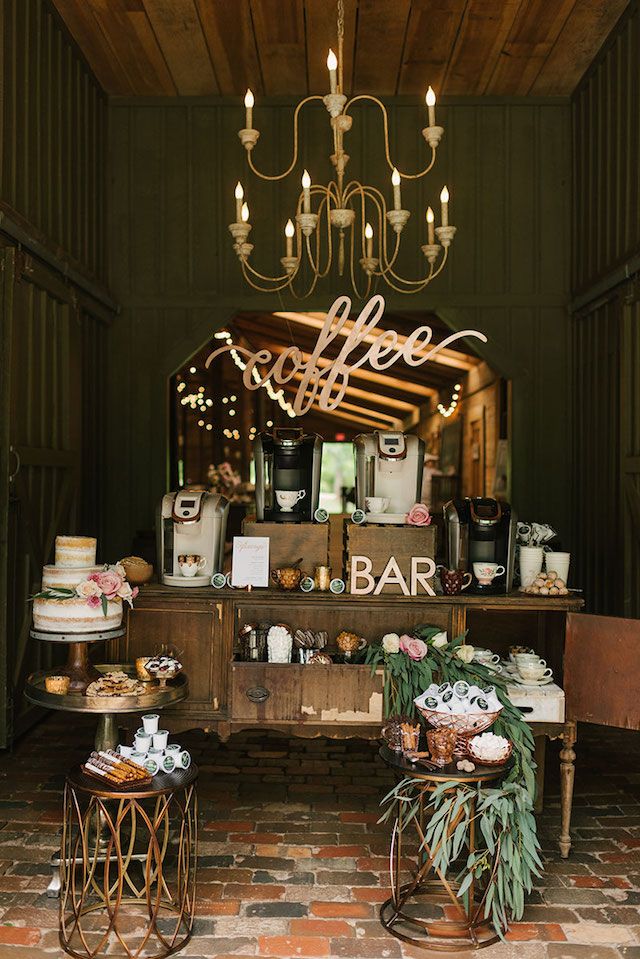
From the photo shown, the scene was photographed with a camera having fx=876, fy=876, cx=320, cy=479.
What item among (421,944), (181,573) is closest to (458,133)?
(181,573)

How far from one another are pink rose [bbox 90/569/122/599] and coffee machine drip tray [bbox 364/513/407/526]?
49.1 inches

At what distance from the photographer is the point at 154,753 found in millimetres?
3057

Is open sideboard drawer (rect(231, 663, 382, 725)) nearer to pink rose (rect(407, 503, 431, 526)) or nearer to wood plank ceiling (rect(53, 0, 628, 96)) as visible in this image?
pink rose (rect(407, 503, 431, 526))

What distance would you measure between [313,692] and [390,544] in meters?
0.76

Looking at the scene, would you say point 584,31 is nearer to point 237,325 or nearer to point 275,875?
point 275,875

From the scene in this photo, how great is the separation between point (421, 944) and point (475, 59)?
229 inches

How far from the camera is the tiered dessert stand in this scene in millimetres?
3207

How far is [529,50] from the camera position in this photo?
625cm

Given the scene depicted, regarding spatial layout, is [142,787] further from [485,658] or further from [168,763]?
[485,658]

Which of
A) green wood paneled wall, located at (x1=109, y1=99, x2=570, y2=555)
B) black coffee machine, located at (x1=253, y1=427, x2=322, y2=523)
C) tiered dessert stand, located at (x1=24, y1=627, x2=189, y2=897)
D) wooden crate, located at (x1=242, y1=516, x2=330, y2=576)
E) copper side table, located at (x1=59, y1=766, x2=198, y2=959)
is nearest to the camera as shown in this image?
copper side table, located at (x1=59, y1=766, x2=198, y2=959)

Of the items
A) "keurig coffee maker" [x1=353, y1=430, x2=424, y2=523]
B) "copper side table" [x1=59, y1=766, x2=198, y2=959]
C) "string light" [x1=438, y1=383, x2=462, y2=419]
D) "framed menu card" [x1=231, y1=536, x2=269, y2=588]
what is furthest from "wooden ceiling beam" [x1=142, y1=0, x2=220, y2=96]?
"string light" [x1=438, y1=383, x2=462, y2=419]

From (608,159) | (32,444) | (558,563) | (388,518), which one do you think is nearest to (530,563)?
(558,563)

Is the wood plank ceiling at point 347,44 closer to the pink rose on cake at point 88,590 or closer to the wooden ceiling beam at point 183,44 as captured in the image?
the wooden ceiling beam at point 183,44

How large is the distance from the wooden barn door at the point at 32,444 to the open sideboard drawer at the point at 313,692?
5.81 feet
